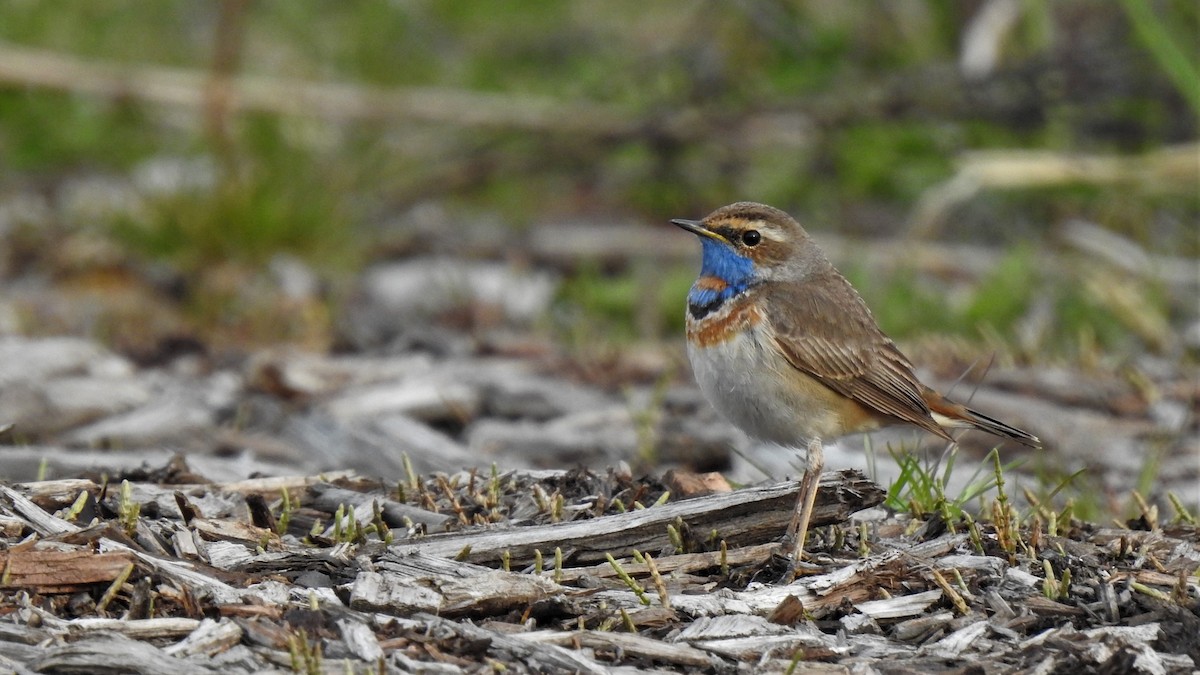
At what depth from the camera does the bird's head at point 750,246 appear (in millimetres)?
5863

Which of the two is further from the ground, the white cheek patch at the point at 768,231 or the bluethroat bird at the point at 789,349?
the white cheek patch at the point at 768,231

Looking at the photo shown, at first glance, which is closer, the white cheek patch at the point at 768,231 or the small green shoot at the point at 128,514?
the small green shoot at the point at 128,514

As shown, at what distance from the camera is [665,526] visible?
446 centimetres

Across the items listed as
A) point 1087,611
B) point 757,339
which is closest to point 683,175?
point 757,339

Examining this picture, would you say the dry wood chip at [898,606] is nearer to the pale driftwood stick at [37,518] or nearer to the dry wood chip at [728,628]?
the dry wood chip at [728,628]

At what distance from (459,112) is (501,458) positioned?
5707 mm

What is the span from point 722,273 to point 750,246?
16 cm

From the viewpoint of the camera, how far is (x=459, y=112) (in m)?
11.9

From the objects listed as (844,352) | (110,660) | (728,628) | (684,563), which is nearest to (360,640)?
(110,660)

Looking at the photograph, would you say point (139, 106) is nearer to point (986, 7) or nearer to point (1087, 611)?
point (986, 7)

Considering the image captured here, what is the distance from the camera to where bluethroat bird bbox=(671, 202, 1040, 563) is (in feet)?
17.8

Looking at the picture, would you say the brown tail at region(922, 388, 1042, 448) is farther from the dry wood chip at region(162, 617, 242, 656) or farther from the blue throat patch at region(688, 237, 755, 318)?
the dry wood chip at region(162, 617, 242, 656)

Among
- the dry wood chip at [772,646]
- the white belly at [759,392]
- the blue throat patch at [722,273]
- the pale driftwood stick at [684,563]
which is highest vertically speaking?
the blue throat patch at [722,273]

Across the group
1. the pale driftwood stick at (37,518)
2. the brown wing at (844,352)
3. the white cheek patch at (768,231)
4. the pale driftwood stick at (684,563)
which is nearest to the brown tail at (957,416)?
the brown wing at (844,352)
